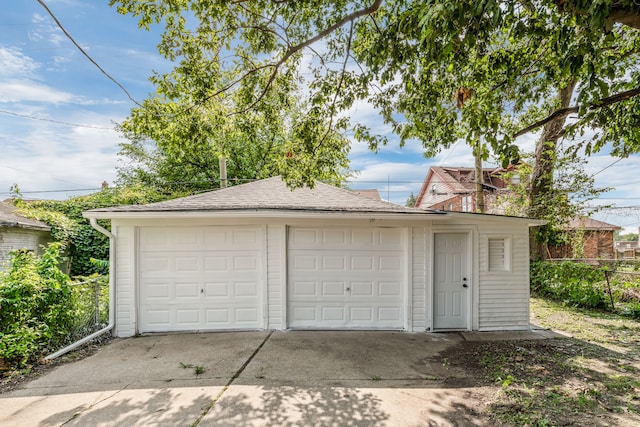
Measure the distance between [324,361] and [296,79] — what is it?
5.29 metres

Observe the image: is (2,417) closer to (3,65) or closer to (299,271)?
(299,271)

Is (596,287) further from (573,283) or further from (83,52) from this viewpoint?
(83,52)

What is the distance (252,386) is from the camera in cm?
398

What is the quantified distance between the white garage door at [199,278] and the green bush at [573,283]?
9.01 metres

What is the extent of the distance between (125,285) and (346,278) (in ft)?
14.6

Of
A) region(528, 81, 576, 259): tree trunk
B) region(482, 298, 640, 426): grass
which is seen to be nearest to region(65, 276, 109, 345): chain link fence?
region(482, 298, 640, 426): grass

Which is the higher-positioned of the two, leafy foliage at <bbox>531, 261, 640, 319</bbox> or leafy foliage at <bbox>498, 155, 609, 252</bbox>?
leafy foliage at <bbox>498, 155, 609, 252</bbox>

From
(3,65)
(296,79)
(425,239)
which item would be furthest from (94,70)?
(425,239)

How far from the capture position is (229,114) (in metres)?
6.13

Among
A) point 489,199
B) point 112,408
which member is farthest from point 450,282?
point 489,199

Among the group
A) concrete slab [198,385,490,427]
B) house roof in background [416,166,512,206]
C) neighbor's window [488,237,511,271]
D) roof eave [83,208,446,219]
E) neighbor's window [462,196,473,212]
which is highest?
house roof in background [416,166,512,206]

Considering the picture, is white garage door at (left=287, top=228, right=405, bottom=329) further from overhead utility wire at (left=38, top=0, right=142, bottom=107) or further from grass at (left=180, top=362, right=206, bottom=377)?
overhead utility wire at (left=38, top=0, right=142, bottom=107)

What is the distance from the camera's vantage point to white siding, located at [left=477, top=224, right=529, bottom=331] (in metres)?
6.58

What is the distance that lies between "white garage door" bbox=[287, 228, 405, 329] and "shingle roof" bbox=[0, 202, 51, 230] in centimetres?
795
